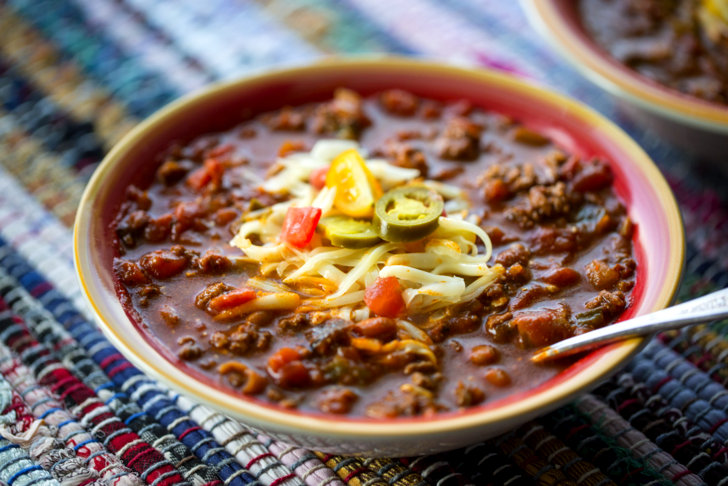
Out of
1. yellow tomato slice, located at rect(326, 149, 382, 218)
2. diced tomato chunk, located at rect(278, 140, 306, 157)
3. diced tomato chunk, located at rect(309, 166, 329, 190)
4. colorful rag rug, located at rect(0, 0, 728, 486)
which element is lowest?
colorful rag rug, located at rect(0, 0, 728, 486)

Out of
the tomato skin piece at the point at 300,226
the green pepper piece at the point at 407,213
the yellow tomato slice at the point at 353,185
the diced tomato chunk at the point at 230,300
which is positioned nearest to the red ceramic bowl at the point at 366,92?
the diced tomato chunk at the point at 230,300

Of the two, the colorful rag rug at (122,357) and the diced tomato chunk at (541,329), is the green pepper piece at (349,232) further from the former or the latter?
the colorful rag rug at (122,357)

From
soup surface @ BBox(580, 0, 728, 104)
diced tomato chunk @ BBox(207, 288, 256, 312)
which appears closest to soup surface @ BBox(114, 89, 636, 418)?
diced tomato chunk @ BBox(207, 288, 256, 312)

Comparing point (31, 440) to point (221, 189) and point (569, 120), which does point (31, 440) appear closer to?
point (221, 189)

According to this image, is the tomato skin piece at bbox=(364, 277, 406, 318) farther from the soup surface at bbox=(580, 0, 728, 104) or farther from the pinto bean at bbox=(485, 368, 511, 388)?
the soup surface at bbox=(580, 0, 728, 104)

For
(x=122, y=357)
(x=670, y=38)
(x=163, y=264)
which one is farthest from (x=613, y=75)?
(x=122, y=357)

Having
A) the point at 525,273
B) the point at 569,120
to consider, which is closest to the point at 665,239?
the point at 525,273

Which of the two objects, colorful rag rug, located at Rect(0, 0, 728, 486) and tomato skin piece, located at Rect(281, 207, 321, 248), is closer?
colorful rag rug, located at Rect(0, 0, 728, 486)
